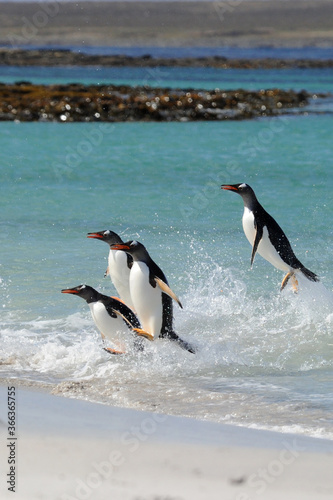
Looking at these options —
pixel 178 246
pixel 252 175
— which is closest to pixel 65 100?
pixel 252 175

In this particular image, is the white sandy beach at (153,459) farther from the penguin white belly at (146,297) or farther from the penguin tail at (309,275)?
the penguin tail at (309,275)

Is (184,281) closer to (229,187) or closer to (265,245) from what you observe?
(265,245)

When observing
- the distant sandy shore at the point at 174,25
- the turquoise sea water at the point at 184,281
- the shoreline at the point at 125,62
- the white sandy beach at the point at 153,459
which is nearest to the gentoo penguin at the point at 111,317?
the turquoise sea water at the point at 184,281

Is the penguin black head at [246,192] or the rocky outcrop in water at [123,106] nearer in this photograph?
the penguin black head at [246,192]

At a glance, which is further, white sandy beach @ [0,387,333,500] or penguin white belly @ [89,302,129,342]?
penguin white belly @ [89,302,129,342]

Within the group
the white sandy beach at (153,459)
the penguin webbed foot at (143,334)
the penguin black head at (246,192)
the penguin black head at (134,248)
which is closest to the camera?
the white sandy beach at (153,459)

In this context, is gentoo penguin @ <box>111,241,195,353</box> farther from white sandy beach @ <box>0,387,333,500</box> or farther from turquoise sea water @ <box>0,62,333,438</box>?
white sandy beach @ <box>0,387,333,500</box>

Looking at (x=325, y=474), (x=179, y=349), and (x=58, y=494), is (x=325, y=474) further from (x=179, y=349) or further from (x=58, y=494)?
(x=179, y=349)

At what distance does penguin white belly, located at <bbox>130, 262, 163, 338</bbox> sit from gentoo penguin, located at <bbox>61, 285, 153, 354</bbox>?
0.08 meters

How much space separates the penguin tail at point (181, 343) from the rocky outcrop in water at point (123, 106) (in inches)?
623

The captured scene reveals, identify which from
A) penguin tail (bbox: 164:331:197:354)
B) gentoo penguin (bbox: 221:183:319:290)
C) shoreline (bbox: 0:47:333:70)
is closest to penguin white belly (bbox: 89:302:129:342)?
penguin tail (bbox: 164:331:197:354)

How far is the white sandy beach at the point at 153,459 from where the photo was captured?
9.69ft

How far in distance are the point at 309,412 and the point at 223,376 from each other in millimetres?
672

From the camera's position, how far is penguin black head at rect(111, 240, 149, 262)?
184 inches
